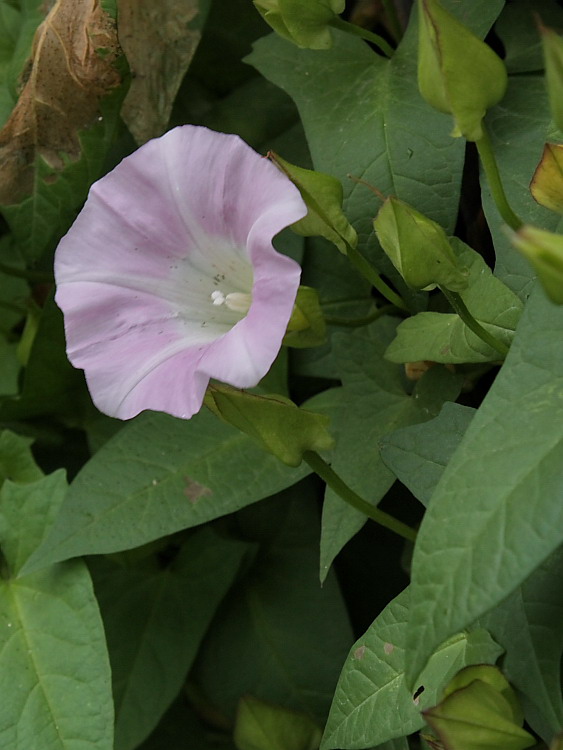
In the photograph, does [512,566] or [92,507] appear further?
[92,507]

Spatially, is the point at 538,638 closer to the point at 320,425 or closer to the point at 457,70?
the point at 320,425

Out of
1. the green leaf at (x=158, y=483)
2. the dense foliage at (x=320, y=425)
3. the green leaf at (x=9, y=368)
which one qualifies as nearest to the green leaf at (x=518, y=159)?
the dense foliage at (x=320, y=425)

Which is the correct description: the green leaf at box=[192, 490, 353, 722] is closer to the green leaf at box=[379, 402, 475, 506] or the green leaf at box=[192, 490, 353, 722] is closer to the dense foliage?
the dense foliage

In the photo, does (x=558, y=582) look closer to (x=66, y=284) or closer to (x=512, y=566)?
(x=512, y=566)

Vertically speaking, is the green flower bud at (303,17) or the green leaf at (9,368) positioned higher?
the green flower bud at (303,17)

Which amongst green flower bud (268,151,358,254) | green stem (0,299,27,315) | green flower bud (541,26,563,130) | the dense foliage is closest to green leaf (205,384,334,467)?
the dense foliage

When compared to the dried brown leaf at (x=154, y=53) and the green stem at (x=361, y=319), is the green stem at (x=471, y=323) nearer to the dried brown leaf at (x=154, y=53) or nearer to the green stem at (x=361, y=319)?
the green stem at (x=361, y=319)

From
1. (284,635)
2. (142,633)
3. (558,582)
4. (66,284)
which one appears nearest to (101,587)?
(142,633)
